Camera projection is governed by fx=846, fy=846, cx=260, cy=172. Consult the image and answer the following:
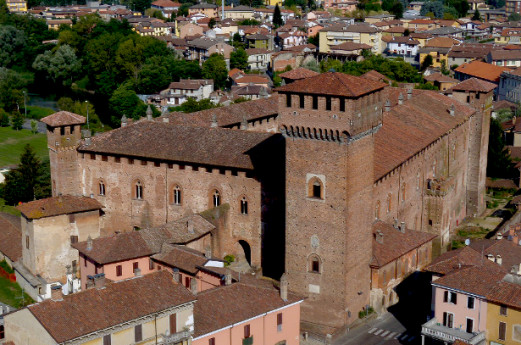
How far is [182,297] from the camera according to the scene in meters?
38.6

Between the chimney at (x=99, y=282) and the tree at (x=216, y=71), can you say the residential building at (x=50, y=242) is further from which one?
the tree at (x=216, y=71)

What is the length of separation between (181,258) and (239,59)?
8827 cm

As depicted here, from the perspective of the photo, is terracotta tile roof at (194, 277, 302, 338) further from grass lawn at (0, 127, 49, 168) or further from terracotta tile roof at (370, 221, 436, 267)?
grass lawn at (0, 127, 49, 168)

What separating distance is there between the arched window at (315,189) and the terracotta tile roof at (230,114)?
1868 cm

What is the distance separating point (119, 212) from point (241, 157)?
34.0 feet

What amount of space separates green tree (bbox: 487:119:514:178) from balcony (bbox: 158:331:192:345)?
4907cm

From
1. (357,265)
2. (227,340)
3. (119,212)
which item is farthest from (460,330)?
(119,212)

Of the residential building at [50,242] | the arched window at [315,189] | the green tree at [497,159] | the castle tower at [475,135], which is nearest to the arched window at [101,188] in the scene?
the residential building at [50,242]

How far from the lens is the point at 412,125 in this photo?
60.6 meters

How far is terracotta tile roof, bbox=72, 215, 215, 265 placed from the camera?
157ft

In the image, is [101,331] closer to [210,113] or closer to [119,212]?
[119,212]

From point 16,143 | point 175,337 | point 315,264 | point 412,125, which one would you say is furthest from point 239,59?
point 175,337

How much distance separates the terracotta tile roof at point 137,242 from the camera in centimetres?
4788

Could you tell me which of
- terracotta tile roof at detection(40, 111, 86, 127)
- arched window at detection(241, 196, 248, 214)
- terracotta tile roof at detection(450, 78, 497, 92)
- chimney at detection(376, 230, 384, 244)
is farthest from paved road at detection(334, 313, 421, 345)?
terracotta tile roof at detection(450, 78, 497, 92)
